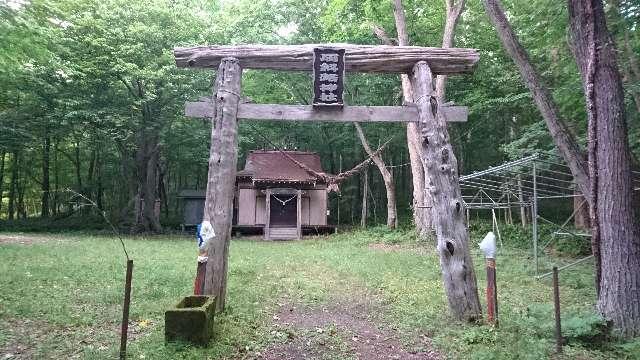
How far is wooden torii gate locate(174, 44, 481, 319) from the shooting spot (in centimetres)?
636

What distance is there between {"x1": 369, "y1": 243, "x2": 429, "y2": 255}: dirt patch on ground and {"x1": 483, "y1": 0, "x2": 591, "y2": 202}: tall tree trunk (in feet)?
28.4

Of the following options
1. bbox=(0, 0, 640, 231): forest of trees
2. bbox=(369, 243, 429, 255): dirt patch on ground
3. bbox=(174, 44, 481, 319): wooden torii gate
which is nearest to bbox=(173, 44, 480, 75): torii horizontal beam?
bbox=(174, 44, 481, 319): wooden torii gate

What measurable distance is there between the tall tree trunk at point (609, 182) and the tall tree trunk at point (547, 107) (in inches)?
13.9

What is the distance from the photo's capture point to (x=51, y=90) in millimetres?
19234

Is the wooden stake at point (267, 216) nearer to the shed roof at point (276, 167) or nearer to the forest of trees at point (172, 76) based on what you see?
the shed roof at point (276, 167)

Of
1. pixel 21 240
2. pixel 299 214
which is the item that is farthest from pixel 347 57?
pixel 21 240

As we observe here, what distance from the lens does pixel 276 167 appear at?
77.1 ft

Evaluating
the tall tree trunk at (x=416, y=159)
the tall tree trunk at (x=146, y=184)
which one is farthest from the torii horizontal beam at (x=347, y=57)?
the tall tree trunk at (x=146, y=184)

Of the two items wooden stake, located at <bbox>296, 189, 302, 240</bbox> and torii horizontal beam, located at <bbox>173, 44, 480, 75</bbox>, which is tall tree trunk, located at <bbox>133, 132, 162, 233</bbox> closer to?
wooden stake, located at <bbox>296, 189, 302, 240</bbox>

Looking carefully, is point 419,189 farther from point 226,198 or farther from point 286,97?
point 226,198

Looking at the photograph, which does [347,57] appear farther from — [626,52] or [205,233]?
[626,52]

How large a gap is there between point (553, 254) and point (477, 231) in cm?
491

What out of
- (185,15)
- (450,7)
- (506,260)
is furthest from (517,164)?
(185,15)

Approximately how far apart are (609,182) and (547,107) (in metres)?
1.26
